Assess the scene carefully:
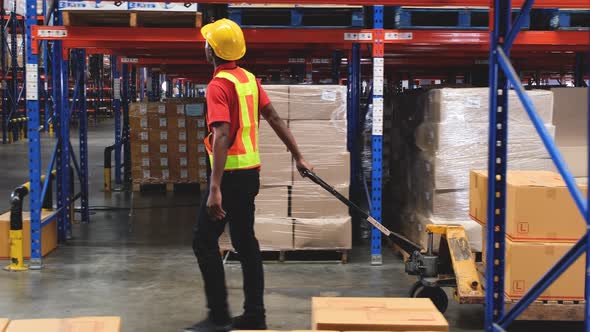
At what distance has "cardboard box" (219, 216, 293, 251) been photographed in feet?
24.4

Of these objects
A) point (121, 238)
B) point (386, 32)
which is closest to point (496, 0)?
point (386, 32)

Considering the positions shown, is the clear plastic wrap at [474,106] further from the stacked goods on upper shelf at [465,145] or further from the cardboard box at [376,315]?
the cardboard box at [376,315]

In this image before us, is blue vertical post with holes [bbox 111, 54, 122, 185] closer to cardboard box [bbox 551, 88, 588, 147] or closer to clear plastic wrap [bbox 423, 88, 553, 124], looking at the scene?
clear plastic wrap [bbox 423, 88, 553, 124]

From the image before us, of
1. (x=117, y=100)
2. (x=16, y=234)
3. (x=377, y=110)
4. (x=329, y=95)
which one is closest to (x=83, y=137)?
(x=16, y=234)

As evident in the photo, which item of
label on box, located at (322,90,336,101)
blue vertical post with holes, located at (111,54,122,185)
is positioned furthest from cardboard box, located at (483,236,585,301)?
blue vertical post with holes, located at (111,54,122,185)

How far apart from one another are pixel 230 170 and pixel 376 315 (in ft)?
5.39

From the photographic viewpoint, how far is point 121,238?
8.82 meters

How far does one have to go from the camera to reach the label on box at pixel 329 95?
7449 mm

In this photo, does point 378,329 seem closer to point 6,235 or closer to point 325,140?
point 325,140

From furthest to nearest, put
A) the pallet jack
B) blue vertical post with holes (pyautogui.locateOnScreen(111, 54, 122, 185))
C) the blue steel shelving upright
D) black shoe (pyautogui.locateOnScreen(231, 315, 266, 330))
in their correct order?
blue vertical post with holes (pyautogui.locateOnScreen(111, 54, 122, 185))
the pallet jack
black shoe (pyautogui.locateOnScreen(231, 315, 266, 330))
the blue steel shelving upright

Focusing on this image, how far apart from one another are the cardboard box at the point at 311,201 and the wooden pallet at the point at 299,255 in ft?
1.44

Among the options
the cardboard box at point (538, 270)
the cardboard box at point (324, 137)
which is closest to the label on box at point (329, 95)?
the cardboard box at point (324, 137)

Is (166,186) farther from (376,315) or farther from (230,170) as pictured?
(376,315)

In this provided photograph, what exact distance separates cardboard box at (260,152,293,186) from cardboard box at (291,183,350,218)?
138 mm
